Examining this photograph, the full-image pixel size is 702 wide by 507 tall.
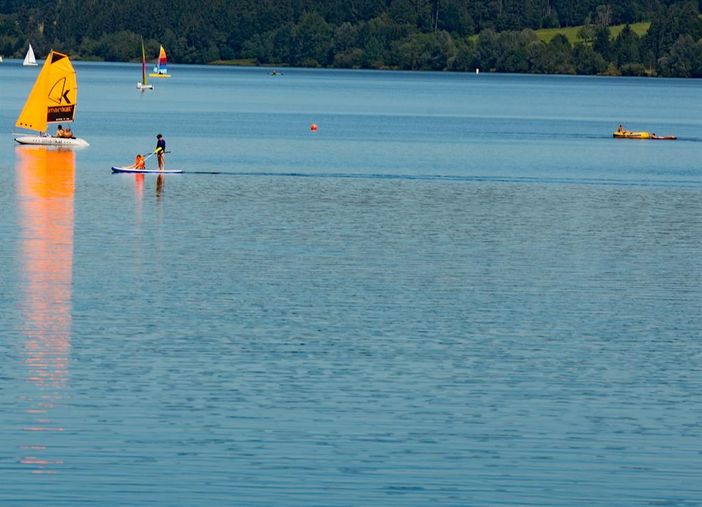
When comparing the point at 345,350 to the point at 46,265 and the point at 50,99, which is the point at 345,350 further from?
the point at 50,99

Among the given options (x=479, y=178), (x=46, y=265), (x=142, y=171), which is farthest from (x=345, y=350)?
(x=479, y=178)

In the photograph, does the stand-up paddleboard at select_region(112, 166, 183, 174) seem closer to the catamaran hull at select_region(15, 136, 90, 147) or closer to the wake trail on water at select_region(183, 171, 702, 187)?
the wake trail on water at select_region(183, 171, 702, 187)

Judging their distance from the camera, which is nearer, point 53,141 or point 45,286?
point 45,286

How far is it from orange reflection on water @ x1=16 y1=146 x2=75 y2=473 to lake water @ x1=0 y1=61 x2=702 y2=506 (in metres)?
0.13

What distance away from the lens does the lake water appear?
102 ft

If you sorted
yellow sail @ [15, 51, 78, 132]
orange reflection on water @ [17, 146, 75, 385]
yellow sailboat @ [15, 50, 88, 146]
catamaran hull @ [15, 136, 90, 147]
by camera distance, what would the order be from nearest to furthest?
orange reflection on water @ [17, 146, 75, 385]
catamaran hull @ [15, 136, 90, 147]
yellow sailboat @ [15, 50, 88, 146]
yellow sail @ [15, 51, 78, 132]

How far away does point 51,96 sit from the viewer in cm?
13638

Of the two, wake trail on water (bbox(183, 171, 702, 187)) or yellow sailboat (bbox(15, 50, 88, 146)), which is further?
yellow sailboat (bbox(15, 50, 88, 146))

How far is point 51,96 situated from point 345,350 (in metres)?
96.8

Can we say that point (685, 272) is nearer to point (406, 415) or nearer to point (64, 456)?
point (406, 415)

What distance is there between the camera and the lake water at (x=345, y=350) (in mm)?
31141

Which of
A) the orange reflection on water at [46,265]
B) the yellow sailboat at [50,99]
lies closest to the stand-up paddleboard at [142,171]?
the orange reflection on water at [46,265]

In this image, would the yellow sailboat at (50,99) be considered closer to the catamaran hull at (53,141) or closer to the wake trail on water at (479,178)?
the catamaran hull at (53,141)

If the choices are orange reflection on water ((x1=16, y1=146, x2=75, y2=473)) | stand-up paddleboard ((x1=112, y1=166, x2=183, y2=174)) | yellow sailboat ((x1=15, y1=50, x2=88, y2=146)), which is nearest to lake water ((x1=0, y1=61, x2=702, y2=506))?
orange reflection on water ((x1=16, y1=146, x2=75, y2=473))
